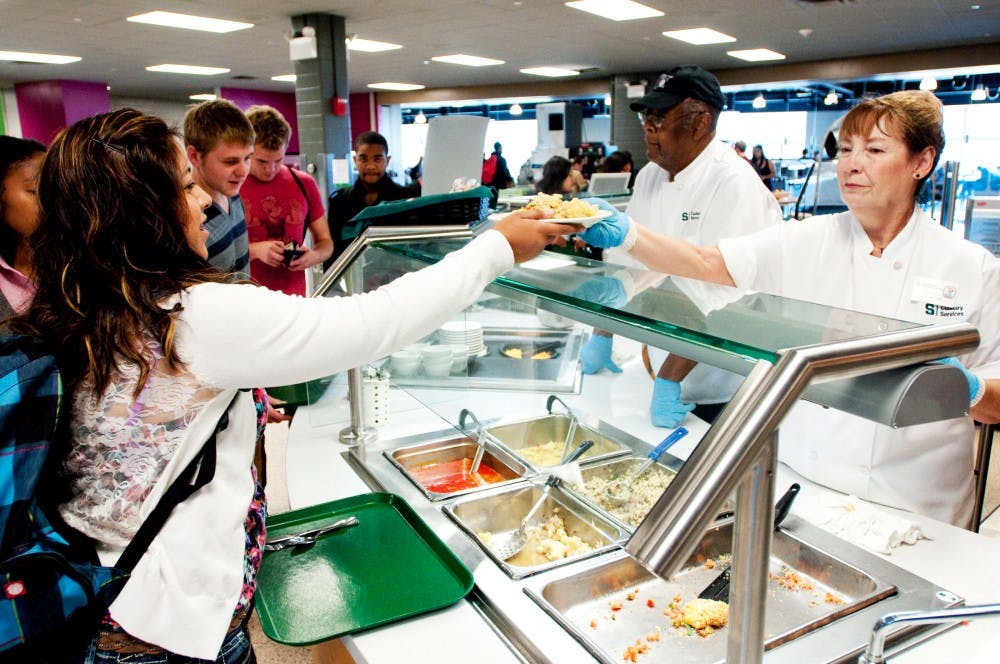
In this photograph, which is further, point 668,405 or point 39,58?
point 39,58

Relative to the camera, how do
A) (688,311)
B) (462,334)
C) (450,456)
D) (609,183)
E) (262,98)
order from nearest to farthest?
A: (688,311) < (450,456) < (462,334) < (609,183) < (262,98)

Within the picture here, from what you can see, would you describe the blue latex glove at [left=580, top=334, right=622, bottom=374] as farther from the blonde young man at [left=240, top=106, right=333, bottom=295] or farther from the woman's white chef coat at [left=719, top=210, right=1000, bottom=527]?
the blonde young man at [left=240, top=106, right=333, bottom=295]

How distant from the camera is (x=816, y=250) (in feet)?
5.99

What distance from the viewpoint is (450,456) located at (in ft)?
6.46

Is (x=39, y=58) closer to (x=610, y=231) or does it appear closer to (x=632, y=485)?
(x=610, y=231)

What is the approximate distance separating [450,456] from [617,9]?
7111mm

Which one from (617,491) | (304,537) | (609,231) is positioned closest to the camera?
(304,537)

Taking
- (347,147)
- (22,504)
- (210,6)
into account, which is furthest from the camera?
(347,147)

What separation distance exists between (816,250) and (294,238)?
7.30ft

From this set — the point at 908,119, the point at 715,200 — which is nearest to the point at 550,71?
the point at 715,200

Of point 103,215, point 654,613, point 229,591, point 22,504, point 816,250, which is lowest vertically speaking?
point 654,613

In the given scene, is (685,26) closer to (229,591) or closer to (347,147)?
(347,147)

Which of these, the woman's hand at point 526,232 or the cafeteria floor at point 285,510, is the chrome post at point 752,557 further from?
the cafeteria floor at point 285,510

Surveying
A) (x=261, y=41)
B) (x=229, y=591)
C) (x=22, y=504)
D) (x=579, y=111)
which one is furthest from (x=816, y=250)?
(x=579, y=111)
